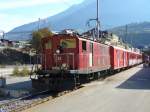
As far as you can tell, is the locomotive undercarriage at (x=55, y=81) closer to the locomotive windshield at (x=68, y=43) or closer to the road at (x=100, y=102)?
the road at (x=100, y=102)

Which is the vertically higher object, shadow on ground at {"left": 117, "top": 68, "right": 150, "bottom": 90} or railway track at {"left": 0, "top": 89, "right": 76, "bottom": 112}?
shadow on ground at {"left": 117, "top": 68, "right": 150, "bottom": 90}

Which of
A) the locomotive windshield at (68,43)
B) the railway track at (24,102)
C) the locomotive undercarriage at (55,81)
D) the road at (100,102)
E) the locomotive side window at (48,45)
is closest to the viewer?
the road at (100,102)

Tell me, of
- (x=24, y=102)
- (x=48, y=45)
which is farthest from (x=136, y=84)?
(x=24, y=102)

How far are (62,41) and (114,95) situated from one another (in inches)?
227

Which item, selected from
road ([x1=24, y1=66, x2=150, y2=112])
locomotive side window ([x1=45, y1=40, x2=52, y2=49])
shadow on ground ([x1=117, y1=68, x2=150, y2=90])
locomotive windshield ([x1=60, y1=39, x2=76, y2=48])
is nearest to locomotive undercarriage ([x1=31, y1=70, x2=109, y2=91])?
road ([x1=24, y1=66, x2=150, y2=112])

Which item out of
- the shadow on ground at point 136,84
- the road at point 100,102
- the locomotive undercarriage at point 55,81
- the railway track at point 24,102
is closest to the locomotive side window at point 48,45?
the locomotive undercarriage at point 55,81

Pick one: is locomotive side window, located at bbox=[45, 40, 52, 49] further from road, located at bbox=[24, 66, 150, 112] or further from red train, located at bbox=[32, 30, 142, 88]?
road, located at bbox=[24, 66, 150, 112]

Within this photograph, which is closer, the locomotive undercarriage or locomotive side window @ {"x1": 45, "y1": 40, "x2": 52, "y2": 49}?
the locomotive undercarriage

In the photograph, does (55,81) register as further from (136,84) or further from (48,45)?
(136,84)

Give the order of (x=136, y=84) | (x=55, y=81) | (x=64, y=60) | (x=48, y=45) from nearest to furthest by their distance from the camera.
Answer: (x=55, y=81), (x=64, y=60), (x=48, y=45), (x=136, y=84)

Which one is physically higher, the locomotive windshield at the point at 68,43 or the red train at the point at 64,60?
the locomotive windshield at the point at 68,43

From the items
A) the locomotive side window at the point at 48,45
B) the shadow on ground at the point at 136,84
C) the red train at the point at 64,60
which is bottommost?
the shadow on ground at the point at 136,84

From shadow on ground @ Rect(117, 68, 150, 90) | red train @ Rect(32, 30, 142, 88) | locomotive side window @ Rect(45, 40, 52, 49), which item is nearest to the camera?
red train @ Rect(32, 30, 142, 88)

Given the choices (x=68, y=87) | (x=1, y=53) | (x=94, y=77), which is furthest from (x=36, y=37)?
(x=68, y=87)
